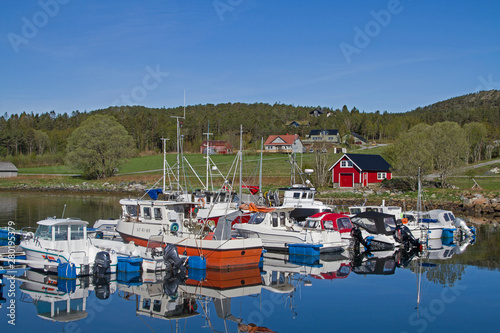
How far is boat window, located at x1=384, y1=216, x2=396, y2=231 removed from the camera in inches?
1189

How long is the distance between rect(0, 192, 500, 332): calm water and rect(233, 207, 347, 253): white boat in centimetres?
251

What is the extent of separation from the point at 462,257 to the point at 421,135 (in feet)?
126

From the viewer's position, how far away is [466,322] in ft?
50.9

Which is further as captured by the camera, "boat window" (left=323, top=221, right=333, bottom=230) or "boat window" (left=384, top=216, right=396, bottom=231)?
"boat window" (left=384, top=216, right=396, bottom=231)

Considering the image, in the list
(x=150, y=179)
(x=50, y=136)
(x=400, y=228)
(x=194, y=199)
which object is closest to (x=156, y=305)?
(x=194, y=199)

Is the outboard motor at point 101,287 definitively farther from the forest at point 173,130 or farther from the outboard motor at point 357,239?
the forest at point 173,130

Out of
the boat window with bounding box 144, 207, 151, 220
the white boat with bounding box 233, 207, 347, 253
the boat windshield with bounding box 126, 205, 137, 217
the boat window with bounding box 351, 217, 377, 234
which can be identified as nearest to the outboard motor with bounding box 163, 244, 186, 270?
the boat window with bounding box 144, 207, 151, 220

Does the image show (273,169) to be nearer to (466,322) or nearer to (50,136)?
(466,322)

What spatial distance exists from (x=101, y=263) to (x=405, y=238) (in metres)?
18.3

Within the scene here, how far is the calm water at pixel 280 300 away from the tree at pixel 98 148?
6037 cm

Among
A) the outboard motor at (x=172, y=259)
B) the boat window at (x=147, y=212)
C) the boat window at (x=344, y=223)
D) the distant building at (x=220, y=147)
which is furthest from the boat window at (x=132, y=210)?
the distant building at (x=220, y=147)

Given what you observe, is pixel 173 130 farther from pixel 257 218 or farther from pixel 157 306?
pixel 157 306

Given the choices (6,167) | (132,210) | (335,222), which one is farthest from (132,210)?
(6,167)

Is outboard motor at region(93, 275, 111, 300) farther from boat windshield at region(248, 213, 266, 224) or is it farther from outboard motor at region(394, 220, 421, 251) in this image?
outboard motor at region(394, 220, 421, 251)
